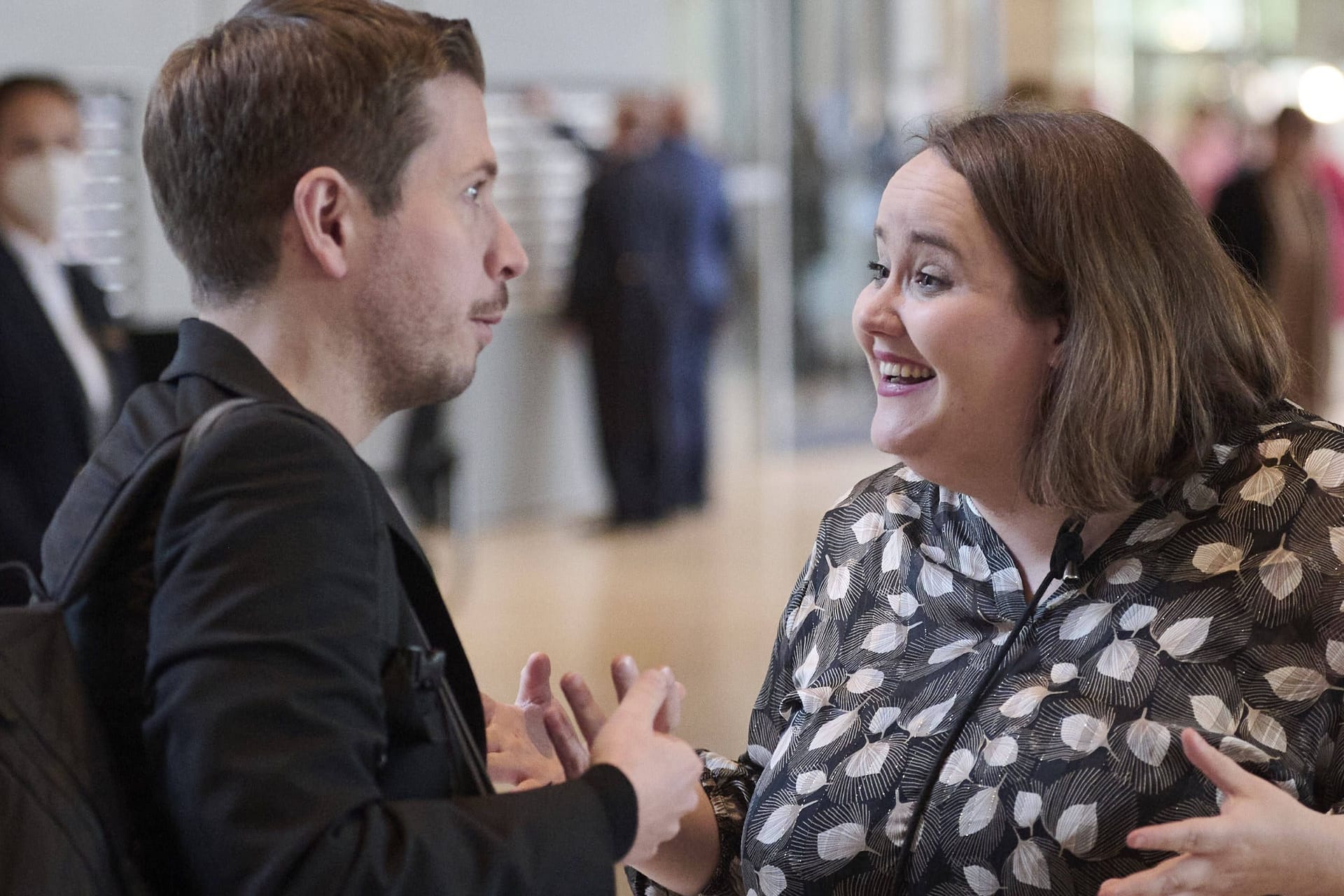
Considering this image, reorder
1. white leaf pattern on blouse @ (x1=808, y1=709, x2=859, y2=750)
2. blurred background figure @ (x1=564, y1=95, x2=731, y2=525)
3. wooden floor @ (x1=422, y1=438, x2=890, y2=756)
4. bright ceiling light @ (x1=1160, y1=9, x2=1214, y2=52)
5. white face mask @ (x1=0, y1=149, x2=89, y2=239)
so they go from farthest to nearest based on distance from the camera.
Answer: bright ceiling light @ (x1=1160, y1=9, x2=1214, y2=52)
blurred background figure @ (x1=564, y1=95, x2=731, y2=525)
wooden floor @ (x1=422, y1=438, x2=890, y2=756)
white face mask @ (x1=0, y1=149, x2=89, y2=239)
white leaf pattern on blouse @ (x1=808, y1=709, x2=859, y2=750)

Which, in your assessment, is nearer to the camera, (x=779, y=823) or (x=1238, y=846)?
(x=1238, y=846)

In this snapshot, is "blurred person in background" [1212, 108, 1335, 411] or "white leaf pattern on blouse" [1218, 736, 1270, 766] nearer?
"white leaf pattern on blouse" [1218, 736, 1270, 766]

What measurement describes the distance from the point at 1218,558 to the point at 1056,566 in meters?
0.17

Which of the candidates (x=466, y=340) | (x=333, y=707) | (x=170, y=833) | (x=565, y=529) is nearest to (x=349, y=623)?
(x=333, y=707)

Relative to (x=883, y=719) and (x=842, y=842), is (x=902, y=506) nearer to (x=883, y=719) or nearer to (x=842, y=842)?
Result: (x=883, y=719)

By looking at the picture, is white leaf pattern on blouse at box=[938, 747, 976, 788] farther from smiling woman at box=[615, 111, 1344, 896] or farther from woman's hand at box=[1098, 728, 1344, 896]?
woman's hand at box=[1098, 728, 1344, 896]

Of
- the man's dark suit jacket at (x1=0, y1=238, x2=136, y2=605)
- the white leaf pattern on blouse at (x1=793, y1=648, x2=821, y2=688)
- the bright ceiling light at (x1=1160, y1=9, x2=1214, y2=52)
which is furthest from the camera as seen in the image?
the bright ceiling light at (x1=1160, y1=9, x2=1214, y2=52)

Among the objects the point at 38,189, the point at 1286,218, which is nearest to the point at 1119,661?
the point at 38,189

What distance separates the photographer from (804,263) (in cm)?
945

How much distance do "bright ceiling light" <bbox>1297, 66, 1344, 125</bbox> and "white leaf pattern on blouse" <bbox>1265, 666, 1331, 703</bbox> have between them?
13.5 meters

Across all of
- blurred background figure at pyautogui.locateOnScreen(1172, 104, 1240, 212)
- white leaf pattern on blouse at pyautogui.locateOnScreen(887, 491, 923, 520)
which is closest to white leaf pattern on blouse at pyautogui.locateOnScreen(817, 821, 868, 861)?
white leaf pattern on blouse at pyautogui.locateOnScreen(887, 491, 923, 520)

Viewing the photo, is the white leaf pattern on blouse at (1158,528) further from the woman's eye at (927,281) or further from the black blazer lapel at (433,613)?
the black blazer lapel at (433,613)

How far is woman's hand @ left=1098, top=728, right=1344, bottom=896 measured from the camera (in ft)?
4.50

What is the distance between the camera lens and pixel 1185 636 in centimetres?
160
